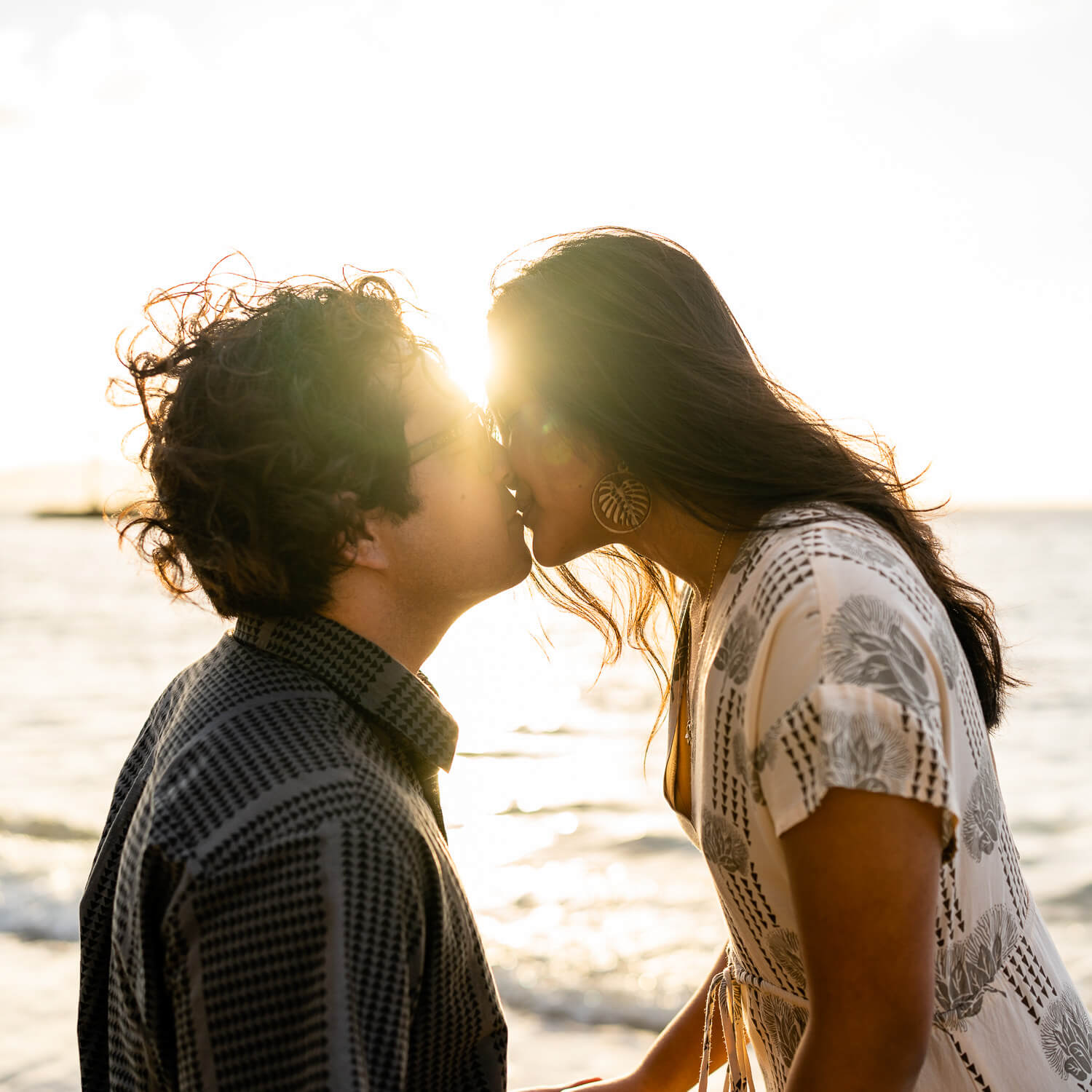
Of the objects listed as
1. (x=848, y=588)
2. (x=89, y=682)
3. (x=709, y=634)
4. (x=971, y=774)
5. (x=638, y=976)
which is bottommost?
(x=89, y=682)

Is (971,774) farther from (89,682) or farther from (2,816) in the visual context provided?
(89,682)

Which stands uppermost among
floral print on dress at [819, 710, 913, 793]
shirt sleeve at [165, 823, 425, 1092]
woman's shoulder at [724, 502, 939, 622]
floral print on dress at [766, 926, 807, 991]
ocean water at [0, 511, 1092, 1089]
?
woman's shoulder at [724, 502, 939, 622]

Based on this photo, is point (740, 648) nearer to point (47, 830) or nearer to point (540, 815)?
point (540, 815)

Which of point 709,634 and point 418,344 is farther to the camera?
point 418,344

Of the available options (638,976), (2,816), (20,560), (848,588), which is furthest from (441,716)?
(20,560)

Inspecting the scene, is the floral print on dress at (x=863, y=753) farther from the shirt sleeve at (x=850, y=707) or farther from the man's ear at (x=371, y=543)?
the man's ear at (x=371, y=543)

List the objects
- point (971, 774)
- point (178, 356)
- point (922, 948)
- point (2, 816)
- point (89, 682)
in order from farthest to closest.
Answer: point (89, 682), point (2, 816), point (178, 356), point (971, 774), point (922, 948)

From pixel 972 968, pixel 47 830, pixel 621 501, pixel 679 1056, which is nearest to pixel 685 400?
pixel 621 501

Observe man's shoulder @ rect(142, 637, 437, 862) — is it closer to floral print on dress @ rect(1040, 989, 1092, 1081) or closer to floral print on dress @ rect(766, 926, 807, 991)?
floral print on dress @ rect(766, 926, 807, 991)

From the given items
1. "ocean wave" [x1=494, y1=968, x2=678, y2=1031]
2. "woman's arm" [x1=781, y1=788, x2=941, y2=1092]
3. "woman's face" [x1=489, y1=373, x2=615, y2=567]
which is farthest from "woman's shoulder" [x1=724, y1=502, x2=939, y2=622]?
"ocean wave" [x1=494, y1=968, x2=678, y2=1031]

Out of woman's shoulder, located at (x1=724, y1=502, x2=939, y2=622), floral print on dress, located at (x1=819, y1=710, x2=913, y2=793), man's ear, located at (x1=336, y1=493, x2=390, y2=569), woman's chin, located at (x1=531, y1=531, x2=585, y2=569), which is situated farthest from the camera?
woman's chin, located at (x1=531, y1=531, x2=585, y2=569)

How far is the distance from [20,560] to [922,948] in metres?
64.0

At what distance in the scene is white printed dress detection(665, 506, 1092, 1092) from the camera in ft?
5.15

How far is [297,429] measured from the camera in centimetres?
215
